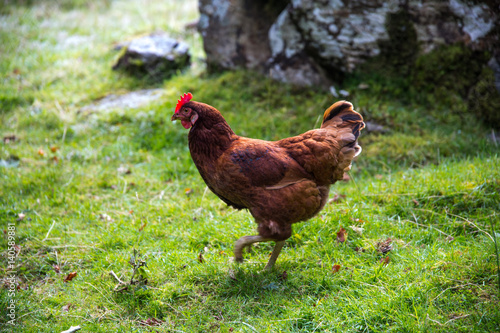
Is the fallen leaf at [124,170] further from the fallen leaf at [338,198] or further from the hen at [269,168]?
the fallen leaf at [338,198]

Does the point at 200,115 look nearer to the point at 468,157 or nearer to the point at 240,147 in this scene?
the point at 240,147

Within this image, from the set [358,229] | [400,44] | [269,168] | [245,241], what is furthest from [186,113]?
[400,44]

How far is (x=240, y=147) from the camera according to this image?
3490 mm

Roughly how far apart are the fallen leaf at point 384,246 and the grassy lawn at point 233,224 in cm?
2

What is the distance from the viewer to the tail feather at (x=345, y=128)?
3.62 meters

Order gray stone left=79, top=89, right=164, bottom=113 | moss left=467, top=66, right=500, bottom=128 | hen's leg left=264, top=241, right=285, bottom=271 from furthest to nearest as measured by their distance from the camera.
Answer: gray stone left=79, top=89, right=164, bottom=113
moss left=467, top=66, right=500, bottom=128
hen's leg left=264, top=241, right=285, bottom=271

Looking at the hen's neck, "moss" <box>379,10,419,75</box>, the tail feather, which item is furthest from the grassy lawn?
the hen's neck

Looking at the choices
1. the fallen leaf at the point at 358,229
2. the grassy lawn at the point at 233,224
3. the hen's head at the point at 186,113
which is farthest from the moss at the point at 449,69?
the hen's head at the point at 186,113

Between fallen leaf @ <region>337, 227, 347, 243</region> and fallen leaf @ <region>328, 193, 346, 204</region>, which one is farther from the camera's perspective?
fallen leaf @ <region>328, 193, 346, 204</region>

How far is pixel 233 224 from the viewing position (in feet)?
14.1

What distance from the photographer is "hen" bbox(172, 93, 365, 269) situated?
3.38 metres

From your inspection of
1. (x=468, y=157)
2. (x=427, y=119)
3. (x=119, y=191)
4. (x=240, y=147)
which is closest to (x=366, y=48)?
(x=427, y=119)

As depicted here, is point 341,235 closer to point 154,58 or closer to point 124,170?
point 124,170

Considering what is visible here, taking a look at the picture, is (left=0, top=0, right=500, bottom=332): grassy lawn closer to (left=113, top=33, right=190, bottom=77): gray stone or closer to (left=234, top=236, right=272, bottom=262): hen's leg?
(left=234, top=236, right=272, bottom=262): hen's leg
